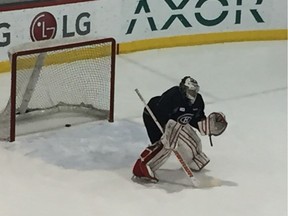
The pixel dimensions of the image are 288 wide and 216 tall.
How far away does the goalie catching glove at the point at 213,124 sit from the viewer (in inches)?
145

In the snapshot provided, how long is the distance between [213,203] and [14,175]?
780 mm

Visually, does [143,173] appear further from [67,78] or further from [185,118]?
[67,78]

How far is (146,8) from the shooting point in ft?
17.6

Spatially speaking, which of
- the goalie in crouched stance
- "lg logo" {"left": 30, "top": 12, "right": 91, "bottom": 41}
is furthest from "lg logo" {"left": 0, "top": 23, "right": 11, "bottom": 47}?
the goalie in crouched stance

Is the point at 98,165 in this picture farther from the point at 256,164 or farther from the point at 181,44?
the point at 181,44

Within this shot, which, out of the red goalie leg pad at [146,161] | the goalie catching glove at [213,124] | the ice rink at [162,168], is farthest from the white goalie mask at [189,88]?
the ice rink at [162,168]

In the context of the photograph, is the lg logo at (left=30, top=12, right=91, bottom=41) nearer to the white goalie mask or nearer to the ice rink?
the ice rink

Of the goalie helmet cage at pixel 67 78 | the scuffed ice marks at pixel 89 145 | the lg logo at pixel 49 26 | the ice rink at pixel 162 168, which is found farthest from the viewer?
the lg logo at pixel 49 26

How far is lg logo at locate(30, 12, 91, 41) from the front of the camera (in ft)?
16.2

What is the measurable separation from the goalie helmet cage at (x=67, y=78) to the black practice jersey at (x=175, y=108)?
0.74 metres

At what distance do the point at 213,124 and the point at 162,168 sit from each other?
1.04ft

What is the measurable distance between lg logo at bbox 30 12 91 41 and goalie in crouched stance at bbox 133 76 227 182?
1408 millimetres

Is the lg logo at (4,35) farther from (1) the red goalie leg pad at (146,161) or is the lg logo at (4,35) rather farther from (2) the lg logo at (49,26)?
(1) the red goalie leg pad at (146,161)

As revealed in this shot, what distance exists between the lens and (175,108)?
361 centimetres
